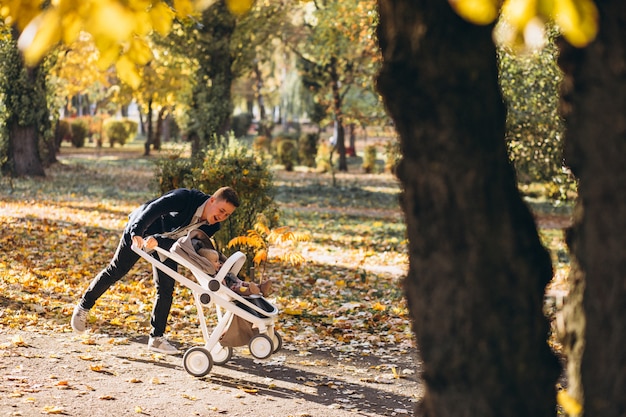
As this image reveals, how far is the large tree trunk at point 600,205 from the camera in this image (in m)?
2.79

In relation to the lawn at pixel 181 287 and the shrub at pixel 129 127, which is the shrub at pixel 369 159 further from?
the shrub at pixel 129 127

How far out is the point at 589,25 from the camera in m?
2.12

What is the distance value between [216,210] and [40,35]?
15.5 ft

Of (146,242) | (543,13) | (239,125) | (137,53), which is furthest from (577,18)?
(239,125)

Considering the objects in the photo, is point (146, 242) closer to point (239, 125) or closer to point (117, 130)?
point (239, 125)

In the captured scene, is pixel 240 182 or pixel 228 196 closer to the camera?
pixel 228 196

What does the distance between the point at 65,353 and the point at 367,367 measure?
2.56 m

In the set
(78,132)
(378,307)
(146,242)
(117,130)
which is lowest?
(378,307)

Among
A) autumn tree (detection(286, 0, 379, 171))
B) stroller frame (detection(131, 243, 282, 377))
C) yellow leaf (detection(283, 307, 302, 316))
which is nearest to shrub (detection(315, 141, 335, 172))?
autumn tree (detection(286, 0, 379, 171))

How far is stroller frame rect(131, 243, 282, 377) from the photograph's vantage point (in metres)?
6.71

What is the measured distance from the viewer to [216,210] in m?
6.94

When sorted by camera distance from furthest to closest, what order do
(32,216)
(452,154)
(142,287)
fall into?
(32,216), (142,287), (452,154)

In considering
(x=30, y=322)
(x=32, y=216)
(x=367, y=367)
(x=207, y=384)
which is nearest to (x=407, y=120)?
(x=207, y=384)

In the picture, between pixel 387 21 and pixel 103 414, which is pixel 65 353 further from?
pixel 387 21
